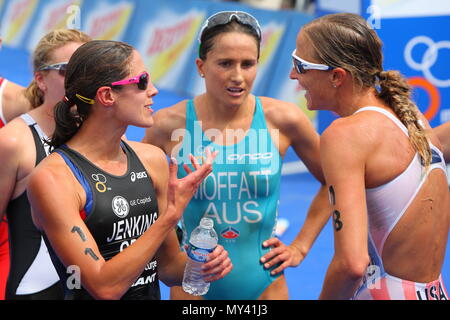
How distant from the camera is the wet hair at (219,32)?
392cm

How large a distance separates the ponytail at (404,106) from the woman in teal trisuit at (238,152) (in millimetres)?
993

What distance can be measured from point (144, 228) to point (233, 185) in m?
1.06

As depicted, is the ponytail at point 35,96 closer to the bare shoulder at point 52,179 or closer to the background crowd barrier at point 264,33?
the background crowd barrier at point 264,33

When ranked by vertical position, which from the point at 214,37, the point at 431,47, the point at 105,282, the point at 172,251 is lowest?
the point at 105,282

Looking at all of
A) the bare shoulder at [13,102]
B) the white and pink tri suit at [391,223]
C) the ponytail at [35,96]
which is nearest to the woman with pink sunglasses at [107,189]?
the white and pink tri suit at [391,223]

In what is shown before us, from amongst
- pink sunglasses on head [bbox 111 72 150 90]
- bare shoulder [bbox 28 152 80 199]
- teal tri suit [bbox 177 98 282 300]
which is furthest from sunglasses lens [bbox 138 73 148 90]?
teal tri suit [bbox 177 98 282 300]

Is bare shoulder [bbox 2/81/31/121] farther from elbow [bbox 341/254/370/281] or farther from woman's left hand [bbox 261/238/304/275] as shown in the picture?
elbow [bbox 341/254/370/281]

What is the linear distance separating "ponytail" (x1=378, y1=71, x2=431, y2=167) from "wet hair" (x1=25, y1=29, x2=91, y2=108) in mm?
1831

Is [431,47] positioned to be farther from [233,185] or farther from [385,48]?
[233,185]

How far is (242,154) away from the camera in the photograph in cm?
400

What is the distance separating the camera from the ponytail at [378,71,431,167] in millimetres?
2934

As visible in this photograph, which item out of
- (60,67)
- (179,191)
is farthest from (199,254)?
(60,67)

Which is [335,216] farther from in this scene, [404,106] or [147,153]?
[147,153]

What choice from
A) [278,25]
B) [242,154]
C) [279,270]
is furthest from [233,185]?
[278,25]
